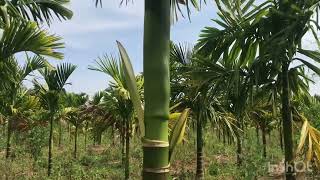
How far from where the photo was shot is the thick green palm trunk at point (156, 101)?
170 centimetres

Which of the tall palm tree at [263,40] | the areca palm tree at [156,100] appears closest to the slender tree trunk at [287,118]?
the tall palm tree at [263,40]

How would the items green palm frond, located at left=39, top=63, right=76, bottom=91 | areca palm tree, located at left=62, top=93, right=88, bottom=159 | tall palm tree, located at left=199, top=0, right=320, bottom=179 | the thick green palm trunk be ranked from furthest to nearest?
areca palm tree, located at left=62, top=93, right=88, bottom=159
green palm frond, located at left=39, top=63, right=76, bottom=91
tall palm tree, located at left=199, top=0, right=320, bottom=179
the thick green palm trunk

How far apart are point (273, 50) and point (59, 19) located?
369cm

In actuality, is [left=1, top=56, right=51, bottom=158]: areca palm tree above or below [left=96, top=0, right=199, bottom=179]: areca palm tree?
above

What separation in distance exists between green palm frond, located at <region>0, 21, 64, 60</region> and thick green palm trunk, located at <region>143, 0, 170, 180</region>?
413cm

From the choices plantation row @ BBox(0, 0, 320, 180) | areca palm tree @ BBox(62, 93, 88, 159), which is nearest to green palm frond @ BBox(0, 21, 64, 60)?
plantation row @ BBox(0, 0, 320, 180)

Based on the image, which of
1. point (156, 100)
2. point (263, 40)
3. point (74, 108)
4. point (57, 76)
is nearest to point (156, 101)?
point (156, 100)

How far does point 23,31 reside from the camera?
5.52 metres

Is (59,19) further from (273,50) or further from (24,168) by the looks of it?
(24,168)

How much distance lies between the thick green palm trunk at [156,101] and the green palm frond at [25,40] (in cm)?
413

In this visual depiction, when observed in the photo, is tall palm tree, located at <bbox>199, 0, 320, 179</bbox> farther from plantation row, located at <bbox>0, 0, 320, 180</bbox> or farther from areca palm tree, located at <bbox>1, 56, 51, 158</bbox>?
areca palm tree, located at <bbox>1, 56, 51, 158</bbox>

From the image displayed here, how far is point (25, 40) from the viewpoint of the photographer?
5.57m

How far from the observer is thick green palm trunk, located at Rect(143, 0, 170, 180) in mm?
1701

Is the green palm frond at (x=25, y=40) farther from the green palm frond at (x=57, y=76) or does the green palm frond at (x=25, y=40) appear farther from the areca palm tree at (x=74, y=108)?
the areca palm tree at (x=74, y=108)
